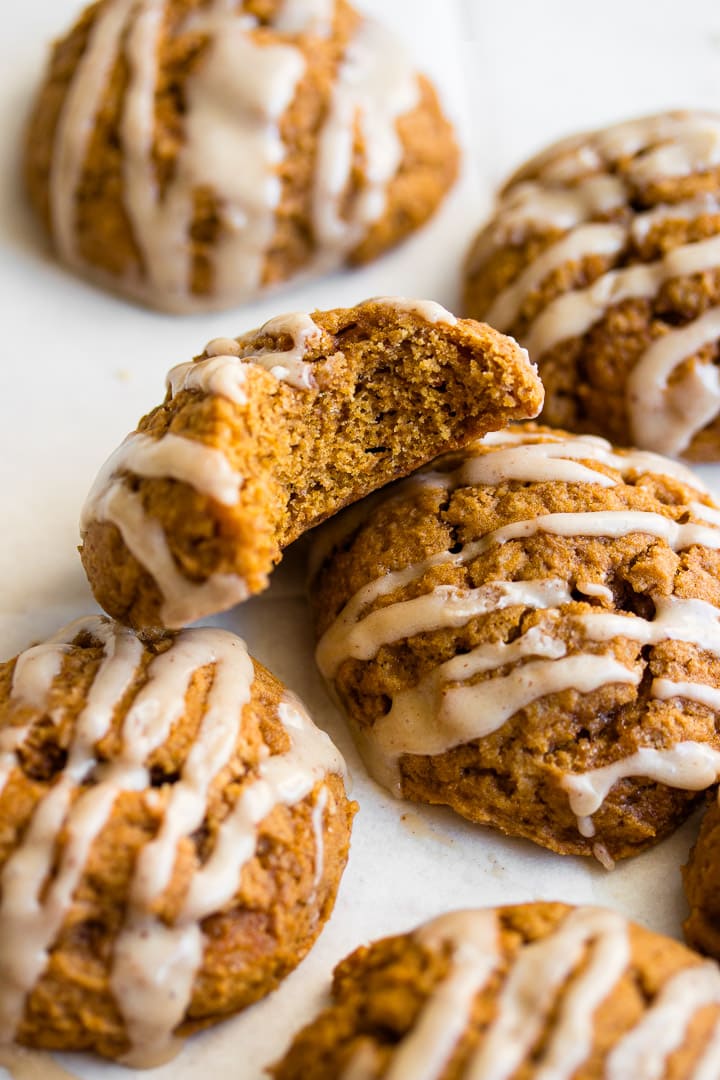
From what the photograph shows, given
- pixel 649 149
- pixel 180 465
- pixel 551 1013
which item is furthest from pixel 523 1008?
pixel 649 149

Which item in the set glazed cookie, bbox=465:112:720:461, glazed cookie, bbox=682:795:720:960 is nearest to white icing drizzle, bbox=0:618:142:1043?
glazed cookie, bbox=682:795:720:960

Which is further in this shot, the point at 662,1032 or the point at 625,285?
the point at 625,285

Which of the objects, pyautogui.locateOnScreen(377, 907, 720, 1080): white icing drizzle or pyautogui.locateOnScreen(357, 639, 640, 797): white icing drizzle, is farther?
pyautogui.locateOnScreen(357, 639, 640, 797): white icing drizzle

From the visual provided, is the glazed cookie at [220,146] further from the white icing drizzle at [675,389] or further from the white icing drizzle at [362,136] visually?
the white icing drizzle at [675,389]

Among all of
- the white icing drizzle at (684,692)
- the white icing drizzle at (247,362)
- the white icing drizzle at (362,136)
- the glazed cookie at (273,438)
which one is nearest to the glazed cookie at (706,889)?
the white icing drizzle at (684,692)

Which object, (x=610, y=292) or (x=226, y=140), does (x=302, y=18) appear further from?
(x=610, y=292)

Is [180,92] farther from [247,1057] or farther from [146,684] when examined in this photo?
[247,1057]

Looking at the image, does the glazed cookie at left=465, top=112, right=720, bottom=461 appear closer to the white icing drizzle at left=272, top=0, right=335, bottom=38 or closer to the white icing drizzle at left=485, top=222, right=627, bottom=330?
the white icing drizzle at left=485, top=222, right=627, bottom=330
